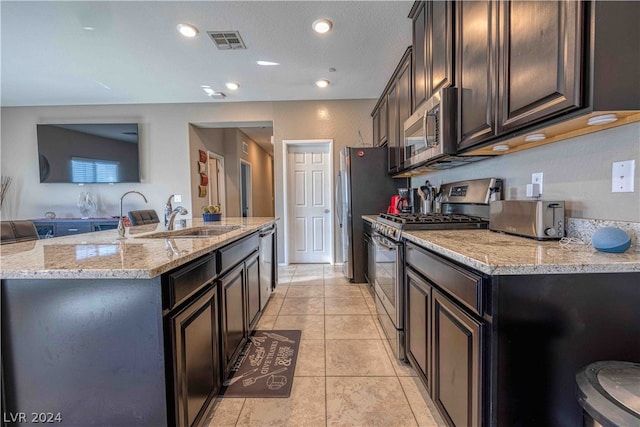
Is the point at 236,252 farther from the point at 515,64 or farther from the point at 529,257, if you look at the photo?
the point at 515,64

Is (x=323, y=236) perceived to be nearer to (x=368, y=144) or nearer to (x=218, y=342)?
(x=368, y=144)

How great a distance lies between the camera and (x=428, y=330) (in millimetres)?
1411

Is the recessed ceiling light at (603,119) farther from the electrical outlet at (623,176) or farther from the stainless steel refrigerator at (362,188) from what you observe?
the stainless steel refrigerator at (362,188)

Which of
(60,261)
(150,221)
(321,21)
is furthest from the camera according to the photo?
(150,221)

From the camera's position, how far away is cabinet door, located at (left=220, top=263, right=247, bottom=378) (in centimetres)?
161

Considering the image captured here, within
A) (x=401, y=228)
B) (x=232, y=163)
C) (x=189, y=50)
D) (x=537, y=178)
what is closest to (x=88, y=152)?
(x=232, y=163)

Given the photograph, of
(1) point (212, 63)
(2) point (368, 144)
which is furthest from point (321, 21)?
(2) point (368, 144)

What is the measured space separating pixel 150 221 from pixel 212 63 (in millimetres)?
2120

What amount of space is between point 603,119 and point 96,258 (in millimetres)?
1948

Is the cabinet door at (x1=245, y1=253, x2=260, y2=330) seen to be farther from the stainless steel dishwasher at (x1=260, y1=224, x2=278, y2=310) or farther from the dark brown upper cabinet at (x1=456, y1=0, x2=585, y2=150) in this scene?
the dark brown upper cabinet at (x1=456, y1=0, x2=585, y2=150)

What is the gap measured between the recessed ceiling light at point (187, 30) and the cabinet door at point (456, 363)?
2.97m

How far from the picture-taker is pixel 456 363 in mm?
1132

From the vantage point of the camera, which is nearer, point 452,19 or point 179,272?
point 179,272

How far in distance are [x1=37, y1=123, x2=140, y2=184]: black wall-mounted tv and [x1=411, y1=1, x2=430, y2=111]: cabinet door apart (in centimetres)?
442
